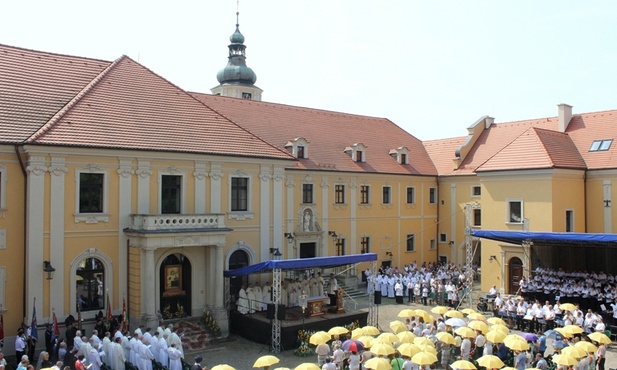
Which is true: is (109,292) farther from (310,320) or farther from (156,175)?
(310,320)

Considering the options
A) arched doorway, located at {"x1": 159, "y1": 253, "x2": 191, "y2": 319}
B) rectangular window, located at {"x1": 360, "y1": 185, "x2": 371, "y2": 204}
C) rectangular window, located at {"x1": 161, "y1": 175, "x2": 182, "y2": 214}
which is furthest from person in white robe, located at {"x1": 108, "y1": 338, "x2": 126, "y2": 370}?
rectangular window, located at {"x1": 360, "y1": 185, "x2": 371, "y2": 204}

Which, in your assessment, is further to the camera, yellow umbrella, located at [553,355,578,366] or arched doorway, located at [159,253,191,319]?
arched doorway, located at [159,253,191,319]

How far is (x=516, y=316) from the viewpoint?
80.4ft

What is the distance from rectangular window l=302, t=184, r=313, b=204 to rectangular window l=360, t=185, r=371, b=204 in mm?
4157

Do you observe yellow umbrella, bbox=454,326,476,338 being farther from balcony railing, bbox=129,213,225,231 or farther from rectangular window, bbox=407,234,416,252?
rectangular window, bbox=407,234,416,252

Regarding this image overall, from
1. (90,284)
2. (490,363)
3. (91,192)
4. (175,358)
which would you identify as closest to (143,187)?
(91,192)

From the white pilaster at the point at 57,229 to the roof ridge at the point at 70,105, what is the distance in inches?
40.3

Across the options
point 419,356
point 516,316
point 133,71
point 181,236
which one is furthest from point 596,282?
point 133,71

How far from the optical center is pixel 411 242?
38.1 metres

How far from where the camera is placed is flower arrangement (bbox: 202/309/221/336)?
22797 millimetres

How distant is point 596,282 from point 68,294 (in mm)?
22469

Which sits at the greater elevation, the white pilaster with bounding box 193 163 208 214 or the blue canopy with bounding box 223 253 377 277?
the white pilaster with bounding box 193 163 208 214

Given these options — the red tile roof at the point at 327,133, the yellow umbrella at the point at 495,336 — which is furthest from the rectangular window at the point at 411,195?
the yellow umbrella at the point at 495,336

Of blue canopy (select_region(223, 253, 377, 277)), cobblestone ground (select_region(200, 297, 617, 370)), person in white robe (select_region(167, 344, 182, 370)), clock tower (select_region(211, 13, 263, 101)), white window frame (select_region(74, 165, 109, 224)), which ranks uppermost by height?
clock tower (select_region(211, 13, 263, 101))
